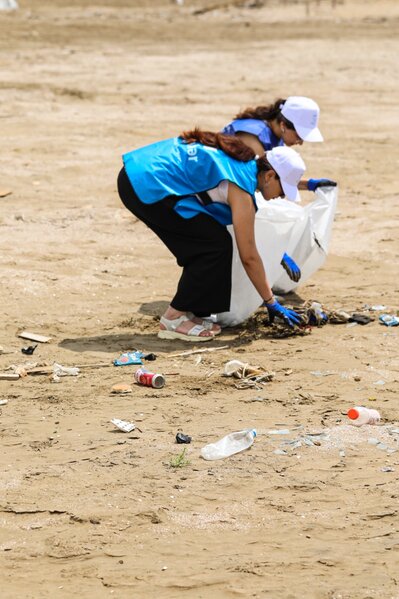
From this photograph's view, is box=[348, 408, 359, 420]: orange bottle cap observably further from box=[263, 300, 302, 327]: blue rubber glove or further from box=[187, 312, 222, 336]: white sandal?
box=[187, 312, 222, 336]: white sandal

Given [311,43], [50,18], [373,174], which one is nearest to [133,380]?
[373,174]

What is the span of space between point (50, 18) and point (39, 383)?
12.8m

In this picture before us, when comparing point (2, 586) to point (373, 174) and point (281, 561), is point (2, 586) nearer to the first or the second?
point (281, 561)

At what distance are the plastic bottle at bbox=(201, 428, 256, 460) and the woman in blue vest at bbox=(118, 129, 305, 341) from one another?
1362mm

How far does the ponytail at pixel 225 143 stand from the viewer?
582 cm

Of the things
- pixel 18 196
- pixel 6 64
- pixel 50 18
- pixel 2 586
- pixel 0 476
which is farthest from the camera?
pixel 50 18

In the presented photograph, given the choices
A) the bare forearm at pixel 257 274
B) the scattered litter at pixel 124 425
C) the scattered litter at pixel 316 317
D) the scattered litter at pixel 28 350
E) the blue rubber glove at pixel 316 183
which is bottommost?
the scattered litter at pixel 316 317

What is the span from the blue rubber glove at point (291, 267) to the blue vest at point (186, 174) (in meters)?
A: 0.66

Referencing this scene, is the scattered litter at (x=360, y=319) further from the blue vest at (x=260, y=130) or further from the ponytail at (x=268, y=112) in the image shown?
the ponytail at (x=268, y=112)

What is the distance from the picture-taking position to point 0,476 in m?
4.45

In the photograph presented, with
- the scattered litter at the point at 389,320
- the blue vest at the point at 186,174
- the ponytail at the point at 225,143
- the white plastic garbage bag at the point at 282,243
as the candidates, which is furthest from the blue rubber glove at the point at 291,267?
the ponytail at the point at 225,143

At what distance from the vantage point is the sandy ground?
3881mm

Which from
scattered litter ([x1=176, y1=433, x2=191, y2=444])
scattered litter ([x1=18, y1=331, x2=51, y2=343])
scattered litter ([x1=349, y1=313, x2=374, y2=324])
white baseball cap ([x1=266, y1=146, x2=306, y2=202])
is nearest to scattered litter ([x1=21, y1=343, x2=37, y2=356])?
scattered litter ([x1=18, y1=331, x2=51, y2=343])

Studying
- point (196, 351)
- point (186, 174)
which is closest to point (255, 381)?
point (196, 351)
